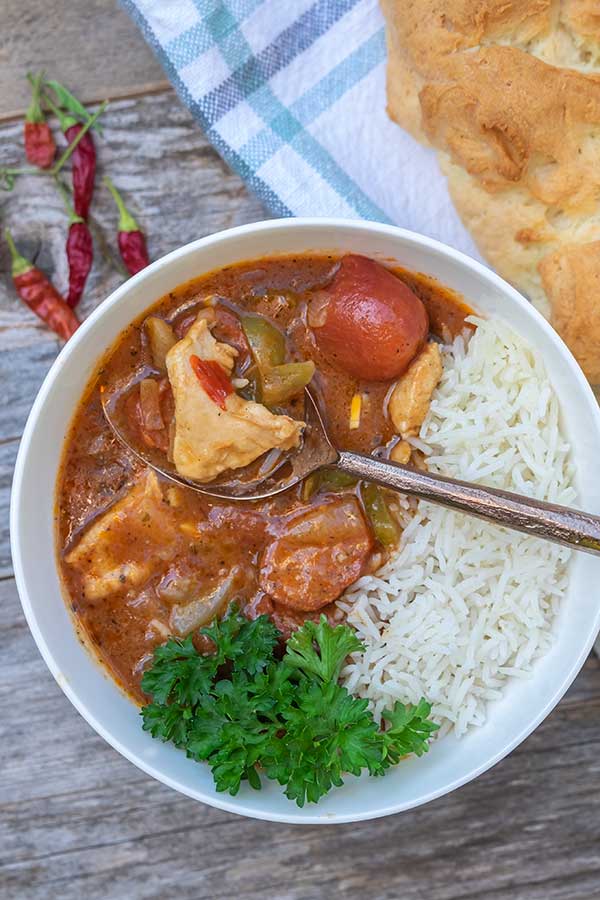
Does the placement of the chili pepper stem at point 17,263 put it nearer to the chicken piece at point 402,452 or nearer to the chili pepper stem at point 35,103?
the chili pepper stem at point 35,103

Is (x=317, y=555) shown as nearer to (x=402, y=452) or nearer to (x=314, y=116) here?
(x=402, y=452)

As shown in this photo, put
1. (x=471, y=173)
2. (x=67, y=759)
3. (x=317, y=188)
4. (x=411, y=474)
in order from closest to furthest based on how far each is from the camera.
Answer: (x=411, y=474) → (x=471, y=173) → (x=317, y=188) → (x=67, y=759)

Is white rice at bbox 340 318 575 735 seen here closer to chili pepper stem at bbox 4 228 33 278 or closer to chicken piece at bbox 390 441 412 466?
chicken piece at bbox 390 441 412 466

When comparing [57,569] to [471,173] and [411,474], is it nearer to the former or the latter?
[411,474]

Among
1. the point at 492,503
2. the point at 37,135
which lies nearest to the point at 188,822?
the point at 492,503

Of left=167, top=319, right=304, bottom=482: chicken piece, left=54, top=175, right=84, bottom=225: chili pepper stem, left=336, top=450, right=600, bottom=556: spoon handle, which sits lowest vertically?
left=336, top=450, right=600, bottom=556: spoon handle

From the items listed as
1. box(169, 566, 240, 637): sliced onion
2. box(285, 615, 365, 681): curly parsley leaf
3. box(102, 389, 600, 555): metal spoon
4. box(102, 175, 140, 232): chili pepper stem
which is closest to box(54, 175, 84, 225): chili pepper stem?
box(102, 175, 140, 232): chili pepper stem

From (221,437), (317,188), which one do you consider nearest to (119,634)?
(221,437)
